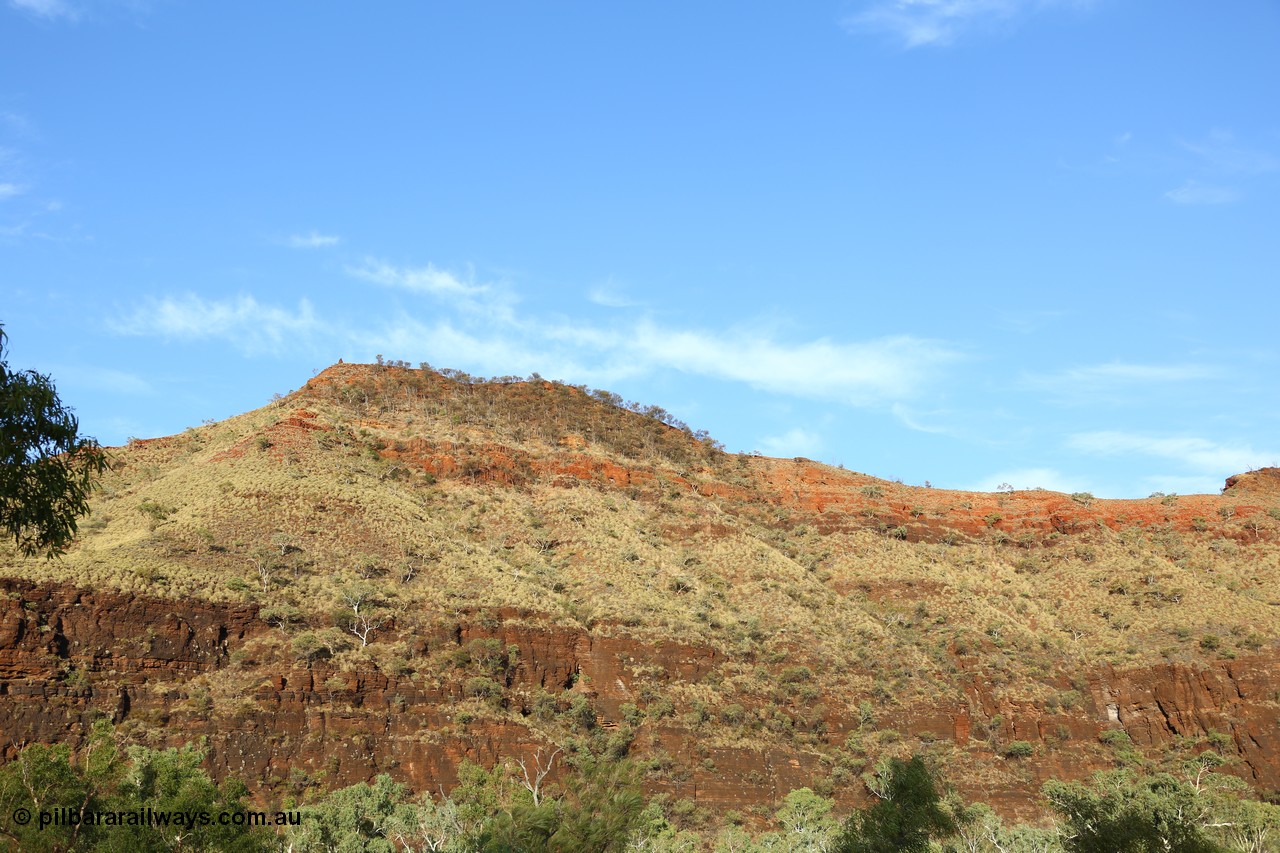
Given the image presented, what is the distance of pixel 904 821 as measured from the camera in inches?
1200

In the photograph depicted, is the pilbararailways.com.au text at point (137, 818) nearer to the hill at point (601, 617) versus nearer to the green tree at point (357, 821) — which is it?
the green tree at point (357, 821)

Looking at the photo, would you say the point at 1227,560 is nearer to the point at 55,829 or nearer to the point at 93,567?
the point at 93,567

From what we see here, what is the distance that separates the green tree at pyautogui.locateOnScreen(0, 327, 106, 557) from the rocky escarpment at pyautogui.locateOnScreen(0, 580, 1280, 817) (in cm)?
3031

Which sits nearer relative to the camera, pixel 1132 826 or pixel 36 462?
pixel 36 462

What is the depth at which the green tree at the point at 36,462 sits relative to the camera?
429 inches

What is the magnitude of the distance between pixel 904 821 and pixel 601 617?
2607 centimetres

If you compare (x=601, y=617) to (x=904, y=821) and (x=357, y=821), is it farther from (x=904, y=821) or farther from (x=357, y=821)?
(x=904, y=821)

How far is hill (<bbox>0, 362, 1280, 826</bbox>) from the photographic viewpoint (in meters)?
42.7

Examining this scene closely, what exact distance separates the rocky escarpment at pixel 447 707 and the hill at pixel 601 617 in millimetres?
120

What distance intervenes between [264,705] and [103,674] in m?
5.69

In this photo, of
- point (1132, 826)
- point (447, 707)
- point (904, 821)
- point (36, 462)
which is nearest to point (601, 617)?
point (447, 707)

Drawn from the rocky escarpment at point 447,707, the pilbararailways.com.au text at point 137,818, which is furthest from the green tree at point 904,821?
the rocky escarpment at point 447,707

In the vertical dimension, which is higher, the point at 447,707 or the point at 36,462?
the point at 36,462

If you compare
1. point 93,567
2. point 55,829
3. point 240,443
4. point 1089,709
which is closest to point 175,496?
point 240,443
